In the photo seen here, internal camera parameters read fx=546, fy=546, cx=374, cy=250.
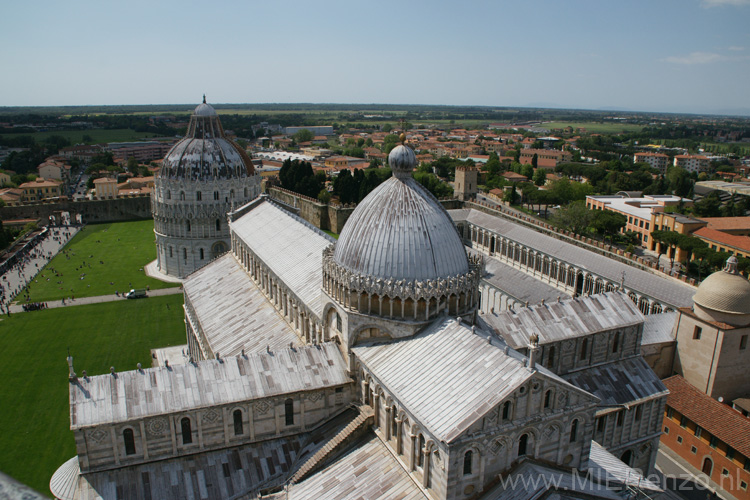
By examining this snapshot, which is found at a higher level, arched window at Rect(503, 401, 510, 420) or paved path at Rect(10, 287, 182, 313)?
arched window at Rect(503, 401, 510, 420)

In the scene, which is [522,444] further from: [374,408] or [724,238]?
[724,238]

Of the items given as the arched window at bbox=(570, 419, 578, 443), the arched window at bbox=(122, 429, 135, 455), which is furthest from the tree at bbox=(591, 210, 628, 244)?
the arched window at bbox=(122, 429, 135, 455)

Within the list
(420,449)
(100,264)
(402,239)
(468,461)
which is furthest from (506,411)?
(100,264)

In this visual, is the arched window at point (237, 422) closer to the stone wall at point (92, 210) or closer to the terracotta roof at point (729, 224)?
the terracotta roof at point (729, 224)

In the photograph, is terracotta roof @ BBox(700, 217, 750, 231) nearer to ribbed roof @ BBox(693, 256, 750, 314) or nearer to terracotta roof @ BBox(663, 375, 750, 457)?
ribbed roof @ BBox(693, 256, 750, 314)

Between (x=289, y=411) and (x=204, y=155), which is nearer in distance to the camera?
(x=289, y=411)
